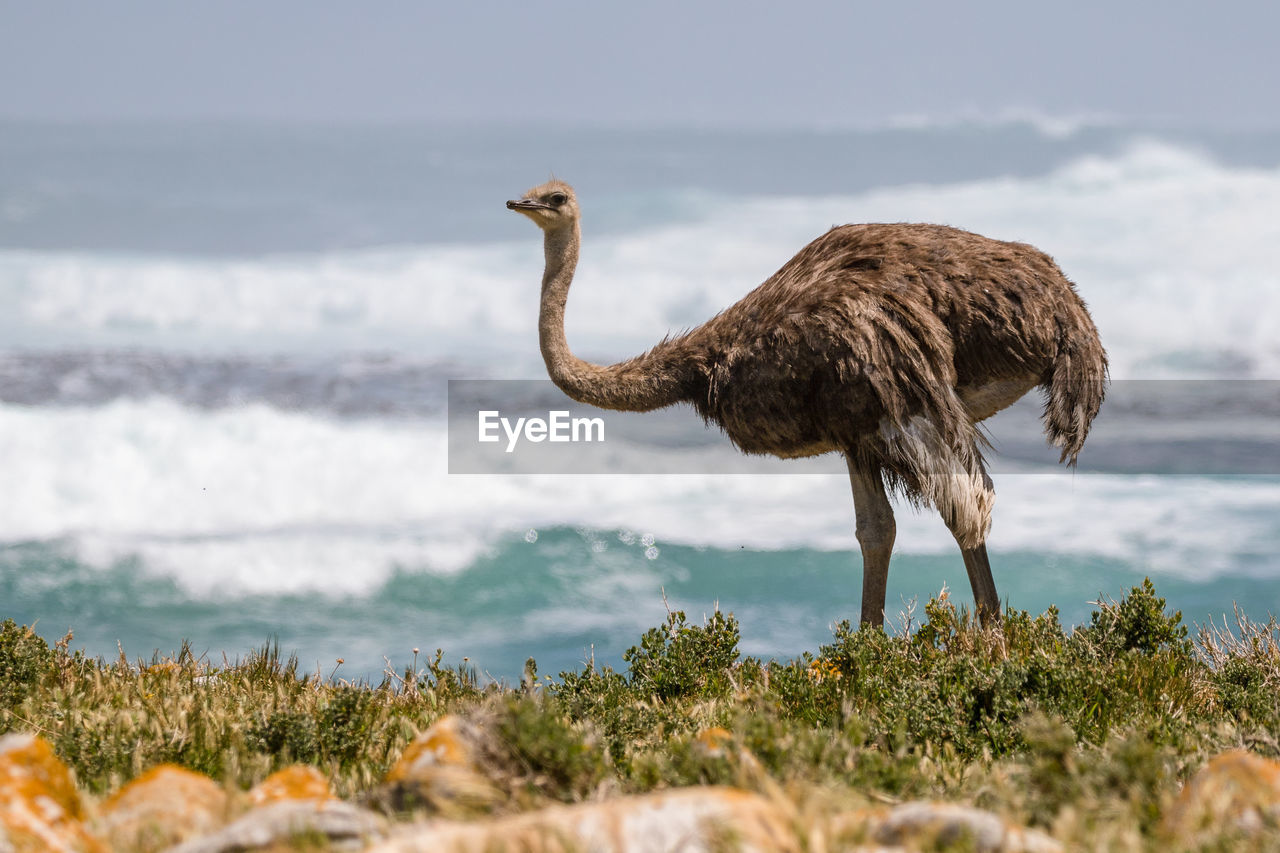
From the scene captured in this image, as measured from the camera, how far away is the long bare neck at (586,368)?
10281mm

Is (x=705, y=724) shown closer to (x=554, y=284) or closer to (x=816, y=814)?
(x=816, y=814)

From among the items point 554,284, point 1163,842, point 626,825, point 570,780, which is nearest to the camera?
point 626,825

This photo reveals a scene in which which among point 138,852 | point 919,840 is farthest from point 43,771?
point 919,840

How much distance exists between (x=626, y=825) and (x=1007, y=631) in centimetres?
611

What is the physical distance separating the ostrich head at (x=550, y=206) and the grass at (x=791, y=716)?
3.70 meters

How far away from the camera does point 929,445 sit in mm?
8969

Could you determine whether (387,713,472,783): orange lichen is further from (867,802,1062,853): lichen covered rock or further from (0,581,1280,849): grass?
(867,802,1062,853): lichen covered rock

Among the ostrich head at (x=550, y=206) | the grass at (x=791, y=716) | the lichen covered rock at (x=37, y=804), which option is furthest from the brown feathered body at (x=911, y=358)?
the lichen covered rock at (x=37, y=804)

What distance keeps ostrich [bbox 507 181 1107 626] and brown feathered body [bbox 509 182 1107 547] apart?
11 millimetres

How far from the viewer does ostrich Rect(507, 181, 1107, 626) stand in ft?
29.3

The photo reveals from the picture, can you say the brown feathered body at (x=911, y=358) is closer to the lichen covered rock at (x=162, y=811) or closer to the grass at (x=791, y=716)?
the grass at (x=791, y=716)

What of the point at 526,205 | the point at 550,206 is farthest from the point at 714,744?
the point at 550,206

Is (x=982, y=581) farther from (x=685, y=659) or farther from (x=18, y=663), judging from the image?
(x=18, y=663)

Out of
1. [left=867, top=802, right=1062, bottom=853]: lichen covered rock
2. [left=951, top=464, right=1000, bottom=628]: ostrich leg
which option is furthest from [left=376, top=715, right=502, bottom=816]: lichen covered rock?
[left=951, top=464, right=1000, bottom=628]: ostrich leg
